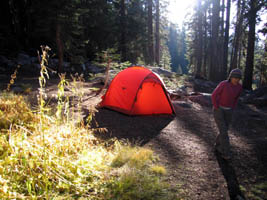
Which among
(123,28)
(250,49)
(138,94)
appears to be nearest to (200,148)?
(138,94)

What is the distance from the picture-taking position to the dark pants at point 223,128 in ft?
14.4

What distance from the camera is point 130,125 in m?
6.38

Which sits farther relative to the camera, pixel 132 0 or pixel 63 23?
pixel 132 0

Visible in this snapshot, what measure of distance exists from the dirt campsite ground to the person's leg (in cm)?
20

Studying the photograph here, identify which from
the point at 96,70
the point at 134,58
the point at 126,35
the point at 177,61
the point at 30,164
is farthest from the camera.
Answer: the point at 177,61

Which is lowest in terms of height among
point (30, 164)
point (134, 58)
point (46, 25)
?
point (30, 164)

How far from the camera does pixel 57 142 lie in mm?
3307

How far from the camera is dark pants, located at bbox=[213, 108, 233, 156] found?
4378 millimetres

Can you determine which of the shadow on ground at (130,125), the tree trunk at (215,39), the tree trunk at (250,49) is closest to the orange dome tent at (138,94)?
the shadow on ground at (130,125)

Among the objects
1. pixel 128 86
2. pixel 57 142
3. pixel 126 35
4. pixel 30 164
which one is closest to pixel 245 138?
pixel 128 86

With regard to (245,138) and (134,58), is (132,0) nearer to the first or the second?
(134,58)

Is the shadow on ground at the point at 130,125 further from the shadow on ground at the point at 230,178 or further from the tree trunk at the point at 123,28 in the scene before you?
the tree trunk at the point at 123,28

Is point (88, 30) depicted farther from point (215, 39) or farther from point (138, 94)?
point (138, 94)

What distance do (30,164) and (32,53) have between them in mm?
17404
